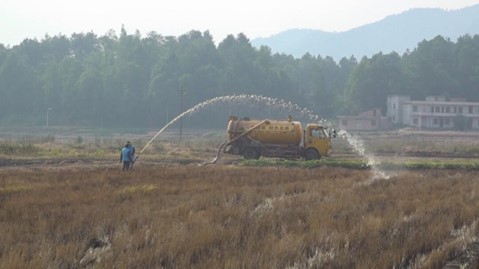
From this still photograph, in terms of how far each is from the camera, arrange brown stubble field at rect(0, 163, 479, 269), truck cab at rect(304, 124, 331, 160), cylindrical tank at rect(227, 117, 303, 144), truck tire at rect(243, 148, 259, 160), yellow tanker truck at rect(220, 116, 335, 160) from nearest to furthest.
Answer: brown stubble field at rect(0, 163, 479, 269) → truck cab at rect(304, 124, 331, 160) → yellow tanker truck at rect(220, 116, 335, 160) → cylindrical tank at rect(227, 117, 303, 144) → truck tire at rect(243, 148, 259, 160)

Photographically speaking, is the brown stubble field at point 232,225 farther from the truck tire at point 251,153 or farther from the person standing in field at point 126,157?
the truck tire at point 251,153

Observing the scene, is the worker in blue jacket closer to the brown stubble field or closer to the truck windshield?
the brown stubble field

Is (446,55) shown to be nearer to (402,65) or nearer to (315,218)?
(402,65)

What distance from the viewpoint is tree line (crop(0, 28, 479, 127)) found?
113938 millimetres

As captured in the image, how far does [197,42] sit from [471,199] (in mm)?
118566

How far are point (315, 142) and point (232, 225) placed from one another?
2516 centimetres

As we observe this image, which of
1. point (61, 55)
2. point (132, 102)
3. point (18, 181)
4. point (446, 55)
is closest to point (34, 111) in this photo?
point (132, 102)

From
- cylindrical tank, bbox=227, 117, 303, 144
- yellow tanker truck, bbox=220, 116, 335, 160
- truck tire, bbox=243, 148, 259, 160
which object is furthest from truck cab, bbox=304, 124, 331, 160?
truck tire, bbox=243, 148, 259, 160

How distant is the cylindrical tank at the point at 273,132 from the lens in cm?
3625

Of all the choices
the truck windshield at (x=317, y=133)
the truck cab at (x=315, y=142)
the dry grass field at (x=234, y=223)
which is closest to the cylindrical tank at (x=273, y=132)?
the truck cab at (x=315, y=142)

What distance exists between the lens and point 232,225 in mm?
11078

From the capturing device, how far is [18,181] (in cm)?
1955

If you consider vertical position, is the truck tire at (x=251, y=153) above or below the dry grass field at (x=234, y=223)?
above

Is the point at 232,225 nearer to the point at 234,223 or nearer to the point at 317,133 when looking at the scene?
the point at 234,223
